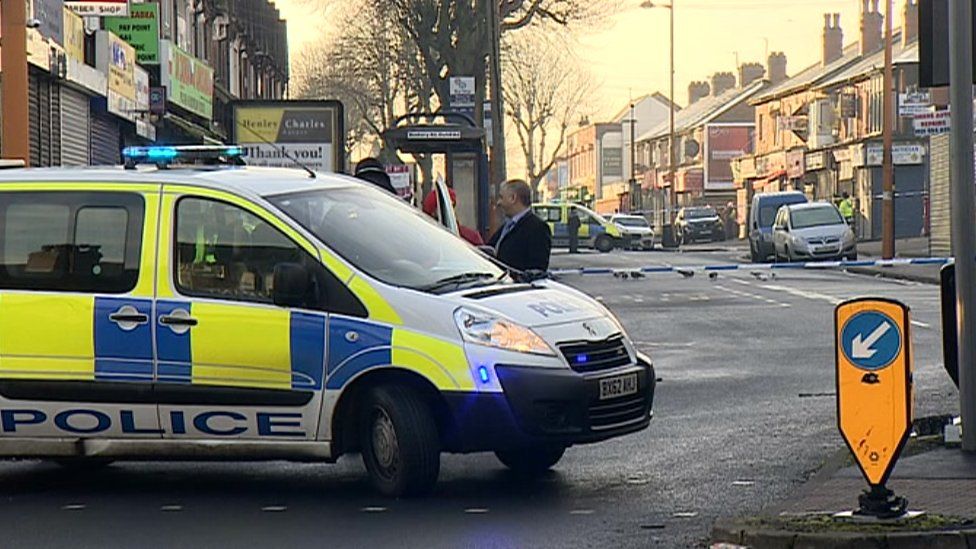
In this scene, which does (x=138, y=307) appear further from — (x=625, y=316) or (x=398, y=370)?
(x=625, y=316)

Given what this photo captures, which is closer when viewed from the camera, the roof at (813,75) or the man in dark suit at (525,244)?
the man in dark suit at (525,244)

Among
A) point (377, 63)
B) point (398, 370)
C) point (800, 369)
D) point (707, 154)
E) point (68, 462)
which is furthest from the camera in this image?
point (707, 154)

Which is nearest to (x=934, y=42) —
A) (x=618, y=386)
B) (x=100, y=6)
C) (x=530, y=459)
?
(x=618, y=386)

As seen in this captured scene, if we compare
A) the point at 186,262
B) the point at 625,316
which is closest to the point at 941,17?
the point at 186,262

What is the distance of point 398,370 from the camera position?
9.22 meters

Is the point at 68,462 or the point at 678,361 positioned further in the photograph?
the point at 678,361

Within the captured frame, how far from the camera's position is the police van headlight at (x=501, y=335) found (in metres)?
9.12

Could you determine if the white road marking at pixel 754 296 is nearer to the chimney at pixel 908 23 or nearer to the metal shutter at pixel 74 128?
the metal shutter at pixel 74 128

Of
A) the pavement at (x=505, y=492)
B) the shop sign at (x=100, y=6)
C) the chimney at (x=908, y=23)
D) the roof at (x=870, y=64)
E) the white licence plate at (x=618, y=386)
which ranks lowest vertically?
the pavement at (x=505, y=492)

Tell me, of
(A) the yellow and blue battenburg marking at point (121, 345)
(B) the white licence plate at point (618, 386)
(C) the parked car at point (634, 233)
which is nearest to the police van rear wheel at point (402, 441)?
(B) the white licence plate at point (618, 386)

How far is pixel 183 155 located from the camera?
1078cm

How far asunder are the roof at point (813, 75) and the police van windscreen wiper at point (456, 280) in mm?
68638

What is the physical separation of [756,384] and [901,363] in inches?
293

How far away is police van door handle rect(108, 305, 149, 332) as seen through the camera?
31.2 feet
